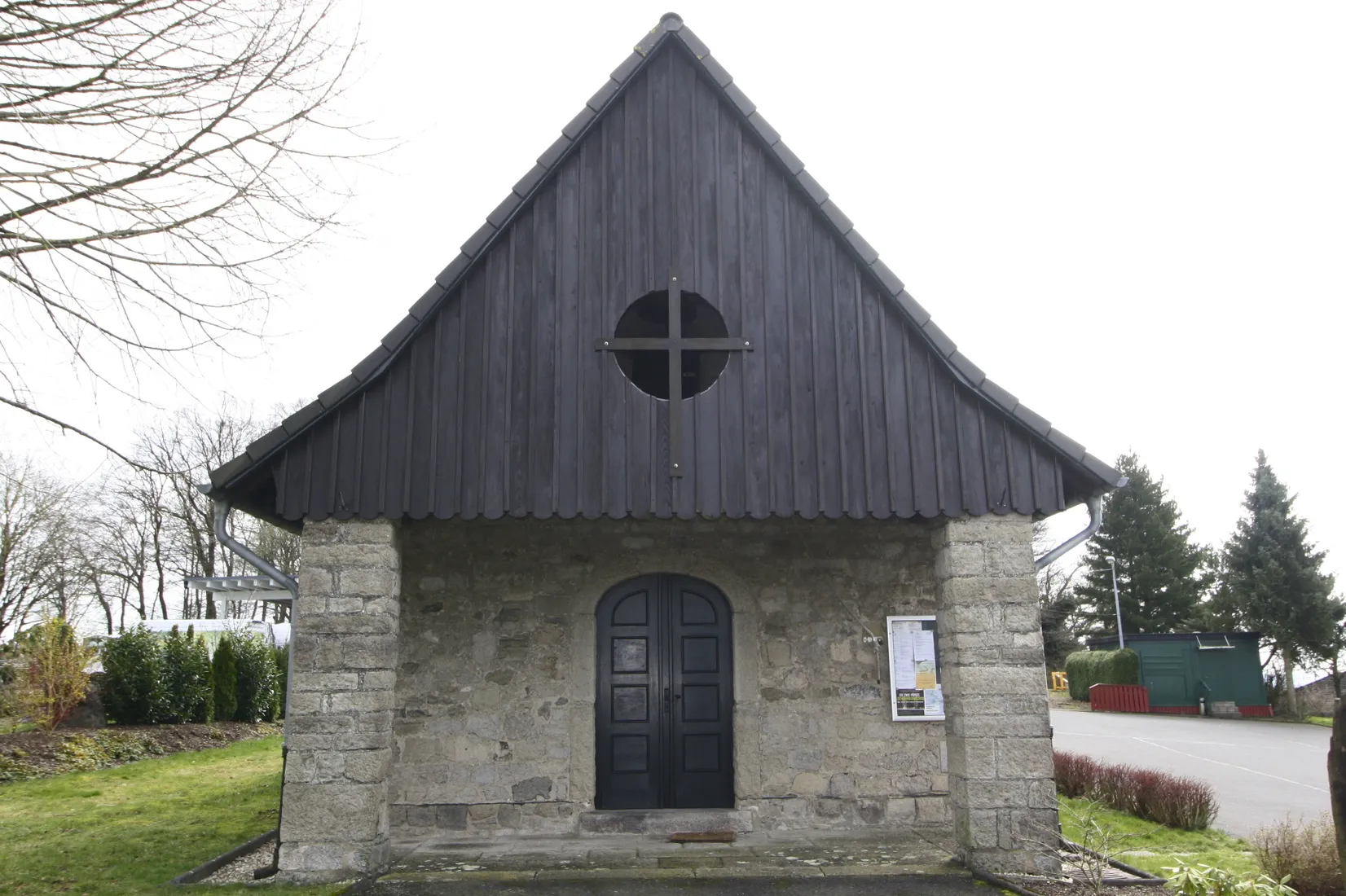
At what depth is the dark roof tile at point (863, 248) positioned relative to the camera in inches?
274

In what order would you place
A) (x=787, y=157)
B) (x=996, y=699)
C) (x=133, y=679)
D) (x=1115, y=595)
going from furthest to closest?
(x=1115, y=595) < (x=133, y=679) < (x=787, y=157) < (x=996, y=699)

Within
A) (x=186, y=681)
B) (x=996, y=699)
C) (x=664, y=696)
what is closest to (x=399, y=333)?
(x=664, y=696)

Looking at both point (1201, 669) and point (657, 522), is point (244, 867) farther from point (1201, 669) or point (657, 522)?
point (1201, 669)

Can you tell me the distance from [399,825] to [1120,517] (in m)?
34.0

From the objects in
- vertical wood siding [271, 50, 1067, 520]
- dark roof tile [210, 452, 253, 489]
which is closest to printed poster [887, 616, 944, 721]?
vertical wood siding [271, 50, 1067, 520]

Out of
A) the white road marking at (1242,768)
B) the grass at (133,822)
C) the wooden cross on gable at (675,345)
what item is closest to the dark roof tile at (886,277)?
the wooden cross on gable at (675,345)

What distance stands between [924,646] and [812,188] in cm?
396

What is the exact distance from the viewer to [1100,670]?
2842 centimetres

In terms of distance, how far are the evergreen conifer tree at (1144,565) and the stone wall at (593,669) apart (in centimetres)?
2956

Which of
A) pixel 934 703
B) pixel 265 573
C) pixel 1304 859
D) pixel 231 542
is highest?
pixel 231 542

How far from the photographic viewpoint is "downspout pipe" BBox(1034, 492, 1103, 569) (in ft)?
22.7

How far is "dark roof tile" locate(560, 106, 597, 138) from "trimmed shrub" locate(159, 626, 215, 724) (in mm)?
13116

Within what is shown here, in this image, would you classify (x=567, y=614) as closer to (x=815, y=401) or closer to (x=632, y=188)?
(x=815, y=401)

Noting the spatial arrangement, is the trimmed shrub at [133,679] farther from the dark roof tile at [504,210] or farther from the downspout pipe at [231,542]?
the dark roof tile at [504,210]
